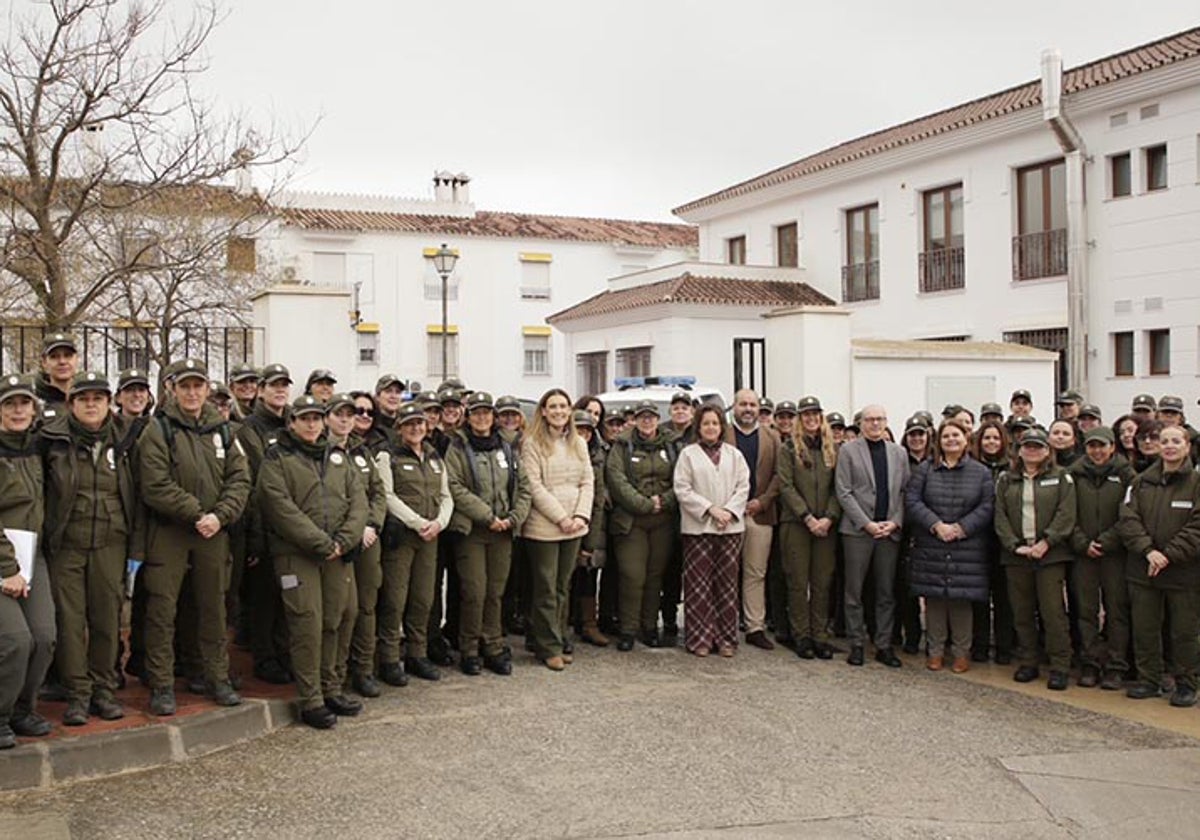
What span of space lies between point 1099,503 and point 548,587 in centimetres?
396

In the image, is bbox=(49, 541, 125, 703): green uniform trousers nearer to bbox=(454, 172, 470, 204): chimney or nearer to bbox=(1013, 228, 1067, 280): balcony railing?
bbox=(1013, 228, 1067, 280): balcony railing

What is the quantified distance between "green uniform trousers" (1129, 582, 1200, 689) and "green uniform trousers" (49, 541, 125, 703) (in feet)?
21.4

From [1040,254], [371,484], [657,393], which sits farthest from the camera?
[1040,254]

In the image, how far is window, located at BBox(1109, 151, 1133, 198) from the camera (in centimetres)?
2044

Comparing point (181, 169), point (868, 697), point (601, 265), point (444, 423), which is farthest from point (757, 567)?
point (601, 265)

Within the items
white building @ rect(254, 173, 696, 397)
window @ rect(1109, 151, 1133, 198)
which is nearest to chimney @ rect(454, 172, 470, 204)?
white building @ rect(254, 173, 696, 397)

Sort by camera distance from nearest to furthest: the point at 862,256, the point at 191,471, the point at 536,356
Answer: the point at 191,471, the point at 862,256, the point at 536,356

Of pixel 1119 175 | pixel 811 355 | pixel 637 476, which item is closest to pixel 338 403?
pixel 637 476

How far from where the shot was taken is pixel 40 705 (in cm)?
638

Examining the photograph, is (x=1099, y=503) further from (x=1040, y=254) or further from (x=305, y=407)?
(x=1040, y=254)

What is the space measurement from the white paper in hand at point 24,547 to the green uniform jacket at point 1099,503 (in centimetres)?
A: 659

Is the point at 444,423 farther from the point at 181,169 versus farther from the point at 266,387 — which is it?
the point at 181,169

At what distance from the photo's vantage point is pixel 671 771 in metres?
5.89

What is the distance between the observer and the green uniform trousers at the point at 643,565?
870cm
